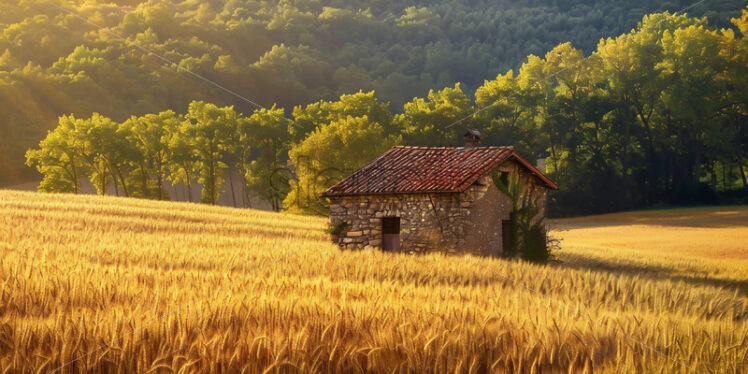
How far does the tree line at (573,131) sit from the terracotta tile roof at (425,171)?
106 feet

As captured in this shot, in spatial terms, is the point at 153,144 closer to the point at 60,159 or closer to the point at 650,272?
the point at 60,159

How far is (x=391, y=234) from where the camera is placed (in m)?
24.2

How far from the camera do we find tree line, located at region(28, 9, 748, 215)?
62.2 m

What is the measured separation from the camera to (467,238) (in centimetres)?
2212

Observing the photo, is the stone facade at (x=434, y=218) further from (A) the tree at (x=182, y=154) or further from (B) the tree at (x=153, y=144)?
(B) the tree at (x=153, y=144)

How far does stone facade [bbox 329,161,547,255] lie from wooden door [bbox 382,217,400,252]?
0.47 meters

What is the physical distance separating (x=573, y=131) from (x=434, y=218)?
50568mm

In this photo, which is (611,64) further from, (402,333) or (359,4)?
(359,4)

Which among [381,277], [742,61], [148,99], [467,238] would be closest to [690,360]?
[381,277]

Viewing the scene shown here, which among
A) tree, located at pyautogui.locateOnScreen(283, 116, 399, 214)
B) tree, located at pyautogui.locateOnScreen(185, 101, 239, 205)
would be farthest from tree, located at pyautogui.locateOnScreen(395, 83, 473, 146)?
tree, located at pyautogui.locateOnScreen(185, 101, 239, 205)

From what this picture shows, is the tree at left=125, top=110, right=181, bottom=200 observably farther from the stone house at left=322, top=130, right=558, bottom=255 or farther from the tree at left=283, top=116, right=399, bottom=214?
the stone house at left=322, top=130, right=558, bottom=255

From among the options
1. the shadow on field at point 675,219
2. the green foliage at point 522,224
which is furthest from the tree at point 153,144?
the green foliage at point 522,224

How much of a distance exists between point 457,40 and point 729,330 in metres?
120

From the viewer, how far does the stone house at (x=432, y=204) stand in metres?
22.3
